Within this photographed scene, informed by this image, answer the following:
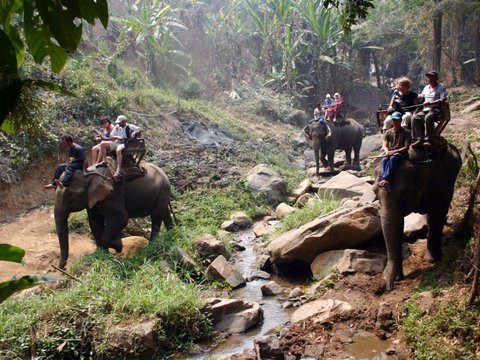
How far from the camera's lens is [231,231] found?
37.1ft

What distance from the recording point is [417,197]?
6.62 metres

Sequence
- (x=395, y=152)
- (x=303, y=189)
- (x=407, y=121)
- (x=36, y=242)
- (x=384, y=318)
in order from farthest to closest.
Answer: (x=303, y=189) < (x=36, y=242) < (x=407, y=121) < (x=395, y=152) < (x=384, y=318)

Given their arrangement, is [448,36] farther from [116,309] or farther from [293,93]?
[116,309]

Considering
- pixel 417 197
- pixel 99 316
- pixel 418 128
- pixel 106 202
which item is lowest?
pixel 99 316

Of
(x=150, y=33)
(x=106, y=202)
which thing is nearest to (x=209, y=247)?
(x=106, y=202)

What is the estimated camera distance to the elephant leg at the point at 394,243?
6.59 meters

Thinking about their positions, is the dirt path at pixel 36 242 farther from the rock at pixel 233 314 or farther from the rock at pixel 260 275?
the rock at pixel 233 314

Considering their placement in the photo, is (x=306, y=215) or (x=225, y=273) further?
(x=306, y=215)

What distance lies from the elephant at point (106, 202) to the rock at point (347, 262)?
11.2 feet

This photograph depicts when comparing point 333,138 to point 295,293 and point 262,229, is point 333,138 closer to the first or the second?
point 262,229

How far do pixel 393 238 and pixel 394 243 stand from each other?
2.6 inches

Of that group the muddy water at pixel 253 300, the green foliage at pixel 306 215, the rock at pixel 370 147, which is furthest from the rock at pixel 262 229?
the rock at pixel 370 147

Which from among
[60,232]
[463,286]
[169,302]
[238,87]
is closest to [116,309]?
[169,302]

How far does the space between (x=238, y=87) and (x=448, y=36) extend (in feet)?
36.8
